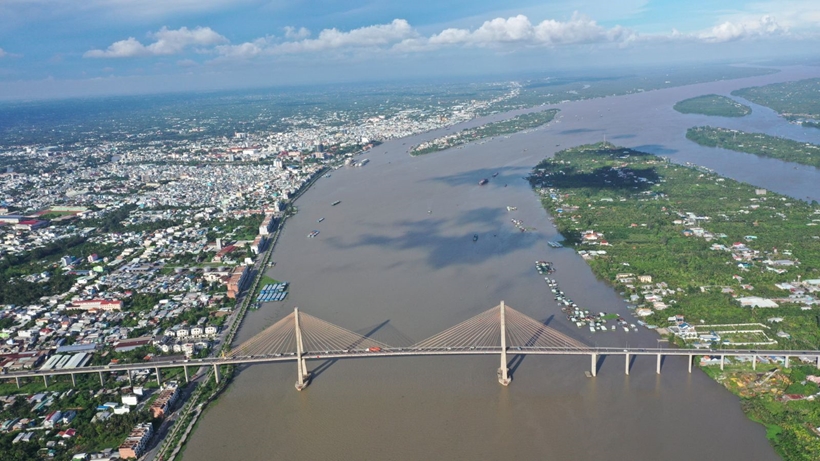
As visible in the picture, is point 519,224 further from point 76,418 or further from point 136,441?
point 76,418

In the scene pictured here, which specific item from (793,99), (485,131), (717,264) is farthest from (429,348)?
(793,99)

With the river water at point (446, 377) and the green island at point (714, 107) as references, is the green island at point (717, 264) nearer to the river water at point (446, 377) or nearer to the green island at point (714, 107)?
the river water at point (446, 377)

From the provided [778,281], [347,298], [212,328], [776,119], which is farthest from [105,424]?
[776,119]

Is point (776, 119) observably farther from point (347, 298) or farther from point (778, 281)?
point (347, 298)

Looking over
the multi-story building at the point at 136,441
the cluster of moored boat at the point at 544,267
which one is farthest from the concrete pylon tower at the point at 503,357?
the multi-story building at the point at 136,441

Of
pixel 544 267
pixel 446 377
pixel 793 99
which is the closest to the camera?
pixel 446 377

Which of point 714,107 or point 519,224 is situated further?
point 714,107

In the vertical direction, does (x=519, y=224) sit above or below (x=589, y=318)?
above

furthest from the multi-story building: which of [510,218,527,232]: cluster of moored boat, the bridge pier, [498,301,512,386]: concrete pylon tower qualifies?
[510,218,527,232]: cluster of moored boat
